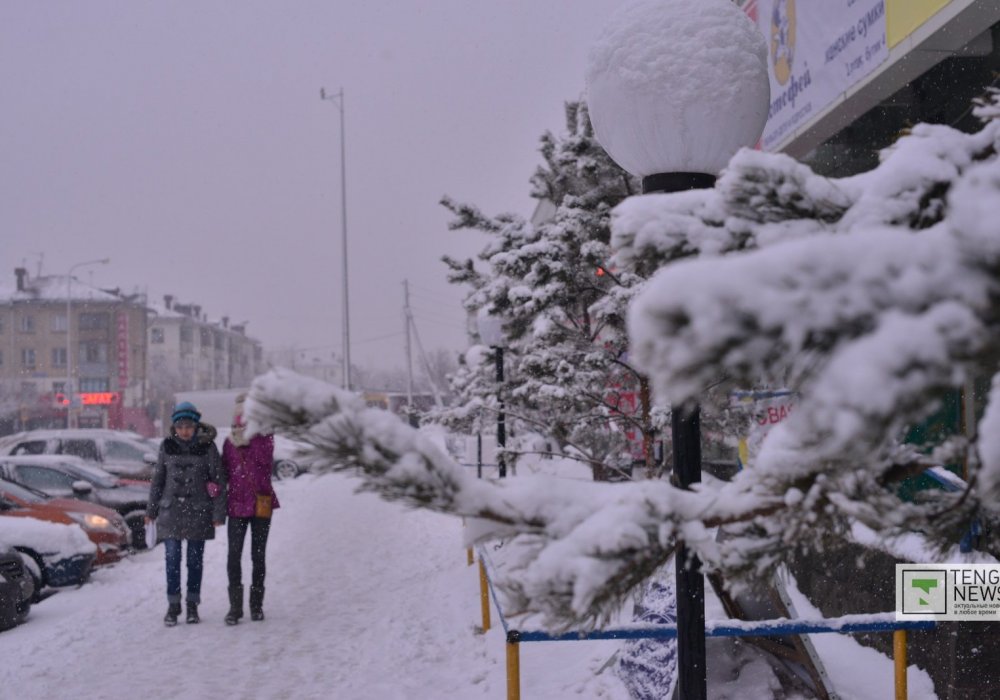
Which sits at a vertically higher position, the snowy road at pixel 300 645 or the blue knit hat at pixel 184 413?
the blue knit hat at pixel 184 413

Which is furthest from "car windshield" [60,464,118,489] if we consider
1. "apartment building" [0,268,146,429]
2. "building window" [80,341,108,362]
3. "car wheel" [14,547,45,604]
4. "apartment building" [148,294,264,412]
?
"apartment building" [148,294,264,412]

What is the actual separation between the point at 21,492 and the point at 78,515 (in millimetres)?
997

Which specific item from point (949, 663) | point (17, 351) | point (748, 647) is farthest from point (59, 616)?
point (17, 351)

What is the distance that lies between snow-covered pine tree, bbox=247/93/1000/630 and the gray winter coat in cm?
628

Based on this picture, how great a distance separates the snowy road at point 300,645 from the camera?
5.41m

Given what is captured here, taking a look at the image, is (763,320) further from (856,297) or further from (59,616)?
(59,616)

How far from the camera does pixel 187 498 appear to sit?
279 inches

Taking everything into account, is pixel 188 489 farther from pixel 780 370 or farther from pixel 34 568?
pixel 780 370

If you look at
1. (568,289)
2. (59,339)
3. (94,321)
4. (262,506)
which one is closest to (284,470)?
(262,506)

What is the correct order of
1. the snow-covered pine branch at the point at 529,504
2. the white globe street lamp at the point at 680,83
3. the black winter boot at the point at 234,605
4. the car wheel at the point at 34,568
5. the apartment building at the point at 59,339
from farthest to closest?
the apartment building at the point at 59,339, the car wheel at the point at 34,568, the black winter boot at the point at 234,605, the white globe street lamp at the point at 680,83, the snow-covered pine branch at the point at 529,504

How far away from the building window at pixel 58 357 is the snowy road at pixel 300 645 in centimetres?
6834

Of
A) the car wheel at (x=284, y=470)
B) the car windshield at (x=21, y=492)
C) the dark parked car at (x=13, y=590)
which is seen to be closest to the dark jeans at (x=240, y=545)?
→ the dark parked car at (x=13, y=590)

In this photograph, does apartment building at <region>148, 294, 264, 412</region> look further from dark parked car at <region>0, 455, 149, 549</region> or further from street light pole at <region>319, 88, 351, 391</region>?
dark parked car at <region>0, 455, 149, 549</region>

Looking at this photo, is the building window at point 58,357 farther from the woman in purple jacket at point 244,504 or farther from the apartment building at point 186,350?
the woman in purple jacket at point 244,504
